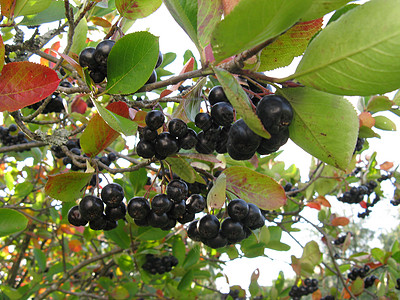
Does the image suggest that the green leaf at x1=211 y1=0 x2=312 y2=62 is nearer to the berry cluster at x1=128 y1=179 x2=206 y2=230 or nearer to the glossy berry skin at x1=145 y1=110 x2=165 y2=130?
the glossy berry skin at x1=145 y1=110 x2=165 y2=130

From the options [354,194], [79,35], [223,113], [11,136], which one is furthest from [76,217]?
[354,194]

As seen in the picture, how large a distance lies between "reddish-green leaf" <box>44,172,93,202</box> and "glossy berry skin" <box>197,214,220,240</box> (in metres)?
Answer: 0.44

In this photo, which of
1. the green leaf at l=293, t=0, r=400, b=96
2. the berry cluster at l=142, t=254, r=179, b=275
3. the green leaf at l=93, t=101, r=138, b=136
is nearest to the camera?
the green leaf at l=293, t=0, r=400, b=96

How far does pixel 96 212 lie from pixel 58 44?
184 centimetres

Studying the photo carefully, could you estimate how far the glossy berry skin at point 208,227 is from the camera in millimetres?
1118

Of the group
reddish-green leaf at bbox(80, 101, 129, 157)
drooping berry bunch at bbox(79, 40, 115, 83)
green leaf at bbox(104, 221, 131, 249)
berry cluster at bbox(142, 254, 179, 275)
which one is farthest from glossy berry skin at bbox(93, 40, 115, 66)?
berry cluster at bbox(142, 254, 179, 275)

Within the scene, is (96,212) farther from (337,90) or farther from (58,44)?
(58,44)

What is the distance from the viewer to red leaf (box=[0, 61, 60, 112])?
848mm

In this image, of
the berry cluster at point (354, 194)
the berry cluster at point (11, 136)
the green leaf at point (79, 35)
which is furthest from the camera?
the berry cluster at point (354, 194)

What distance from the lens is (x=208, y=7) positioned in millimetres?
747

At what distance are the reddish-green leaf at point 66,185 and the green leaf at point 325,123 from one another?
74 centimetres

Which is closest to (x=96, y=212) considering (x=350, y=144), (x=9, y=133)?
(x=350, y=144)

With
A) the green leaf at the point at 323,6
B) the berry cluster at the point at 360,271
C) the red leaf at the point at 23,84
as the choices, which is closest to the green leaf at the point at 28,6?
the red leaf at the point at 23,84

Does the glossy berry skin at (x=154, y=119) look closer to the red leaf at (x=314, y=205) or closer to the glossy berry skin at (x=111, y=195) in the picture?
the glossy berry skin at (x=111, y=195)
